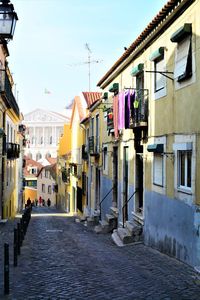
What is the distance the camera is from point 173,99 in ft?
37.6

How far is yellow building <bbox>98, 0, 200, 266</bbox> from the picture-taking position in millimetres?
10055

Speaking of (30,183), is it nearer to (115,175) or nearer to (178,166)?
(115,175)

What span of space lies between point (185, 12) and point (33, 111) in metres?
90.5

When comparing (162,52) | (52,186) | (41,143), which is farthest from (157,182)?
(41,143)

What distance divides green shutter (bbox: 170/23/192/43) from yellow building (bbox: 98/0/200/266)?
0.07ft

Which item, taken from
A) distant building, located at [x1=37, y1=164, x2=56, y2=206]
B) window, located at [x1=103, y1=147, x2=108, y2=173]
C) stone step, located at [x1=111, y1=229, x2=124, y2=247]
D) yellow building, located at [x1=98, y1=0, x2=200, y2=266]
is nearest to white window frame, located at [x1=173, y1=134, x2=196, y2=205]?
yellow building, located at [x1=98, y1=0, x2=200, y2=266]

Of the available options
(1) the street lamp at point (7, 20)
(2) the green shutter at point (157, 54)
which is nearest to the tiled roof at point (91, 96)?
(2) the green shutter at point (157, 54)

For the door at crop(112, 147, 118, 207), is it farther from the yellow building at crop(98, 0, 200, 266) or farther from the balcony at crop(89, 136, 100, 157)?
the balcony at crop(89, 136, 100, 157)

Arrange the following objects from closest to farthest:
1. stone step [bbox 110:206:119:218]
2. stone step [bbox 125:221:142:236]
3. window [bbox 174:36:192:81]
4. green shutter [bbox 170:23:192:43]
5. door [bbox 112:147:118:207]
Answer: green shutter [bbox 170:23:192:43] → window [bbox 174:36:192:81] → stone step [bbox 125:221:142:236] → stone step [bbox 110:206:119:218] → door [bbox 112:147:118:207]

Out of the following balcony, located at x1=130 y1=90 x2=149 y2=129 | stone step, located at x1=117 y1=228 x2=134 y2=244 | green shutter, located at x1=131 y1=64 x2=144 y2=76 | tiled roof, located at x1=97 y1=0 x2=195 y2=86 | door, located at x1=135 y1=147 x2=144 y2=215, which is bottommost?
stone step, located at x1=117 y1=228 x2=134 y2=244

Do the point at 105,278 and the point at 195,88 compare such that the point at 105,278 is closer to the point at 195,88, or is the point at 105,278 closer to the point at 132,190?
the point at 195,88

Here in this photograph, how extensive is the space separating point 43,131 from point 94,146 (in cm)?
7548

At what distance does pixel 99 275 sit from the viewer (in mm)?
9320

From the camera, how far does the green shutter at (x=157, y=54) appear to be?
12.3 metres
